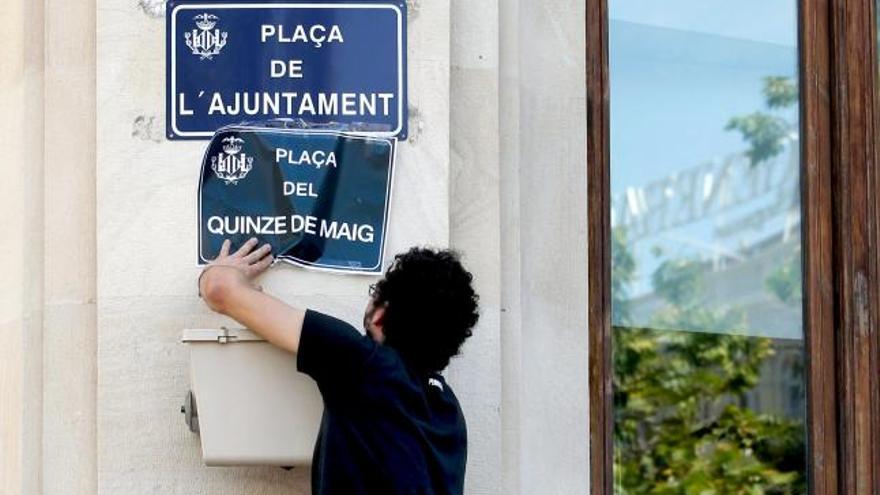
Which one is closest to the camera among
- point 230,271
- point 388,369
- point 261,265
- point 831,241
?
point 388,369

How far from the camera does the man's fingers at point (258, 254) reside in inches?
200

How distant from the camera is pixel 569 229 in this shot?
18.0 feet

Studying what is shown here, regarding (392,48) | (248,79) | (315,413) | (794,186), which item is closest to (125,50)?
(248,79)

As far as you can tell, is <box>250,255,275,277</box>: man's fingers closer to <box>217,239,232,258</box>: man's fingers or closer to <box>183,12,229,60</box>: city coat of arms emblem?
<box>217,239,232,258</box>: man's fingers

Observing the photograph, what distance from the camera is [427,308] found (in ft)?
15.3

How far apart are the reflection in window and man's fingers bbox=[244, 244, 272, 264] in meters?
1.09

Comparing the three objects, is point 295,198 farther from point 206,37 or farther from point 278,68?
point 206,37

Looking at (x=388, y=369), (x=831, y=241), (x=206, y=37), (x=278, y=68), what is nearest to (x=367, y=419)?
(x=388, y=369)

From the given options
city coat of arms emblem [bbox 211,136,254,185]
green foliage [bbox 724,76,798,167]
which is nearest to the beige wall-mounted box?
city coat of arms emblem [bbox 211,136,254,185]

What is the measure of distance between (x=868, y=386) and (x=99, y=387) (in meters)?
2.11

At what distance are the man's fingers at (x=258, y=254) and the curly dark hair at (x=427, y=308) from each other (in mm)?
474

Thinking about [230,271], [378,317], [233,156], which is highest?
[233,156]

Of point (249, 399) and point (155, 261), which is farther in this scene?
point (155, 261)

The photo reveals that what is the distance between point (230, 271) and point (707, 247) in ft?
5.28
